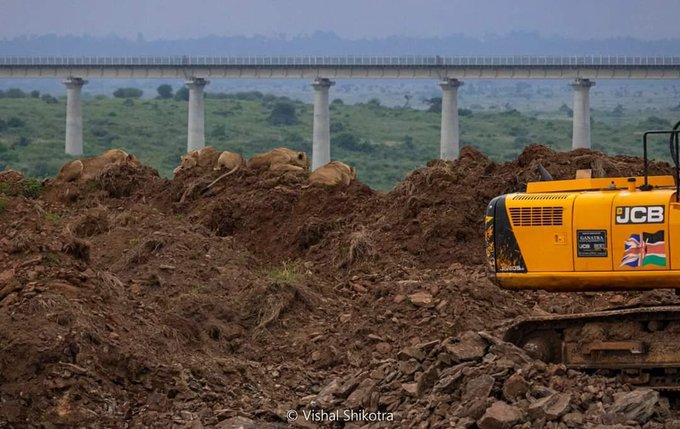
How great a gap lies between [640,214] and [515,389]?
7.84ft

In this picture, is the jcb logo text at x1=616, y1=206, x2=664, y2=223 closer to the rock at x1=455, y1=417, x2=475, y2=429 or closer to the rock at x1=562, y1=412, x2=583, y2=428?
the rock at x1=562, y1=412, x2=583, y2=428

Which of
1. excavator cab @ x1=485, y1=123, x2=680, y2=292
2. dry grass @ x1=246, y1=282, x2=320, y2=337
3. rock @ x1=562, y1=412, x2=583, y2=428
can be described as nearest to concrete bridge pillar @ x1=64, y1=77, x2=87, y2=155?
dry grass @ x1=246, y1=282, x2=320, y2=337

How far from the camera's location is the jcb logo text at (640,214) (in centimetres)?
1714

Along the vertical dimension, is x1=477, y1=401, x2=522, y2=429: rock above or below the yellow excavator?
below

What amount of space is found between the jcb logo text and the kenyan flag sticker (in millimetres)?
151

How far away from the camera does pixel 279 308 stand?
23.3m

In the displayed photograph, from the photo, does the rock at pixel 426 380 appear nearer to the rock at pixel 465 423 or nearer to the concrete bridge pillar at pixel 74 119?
the rock at pixel 465 423

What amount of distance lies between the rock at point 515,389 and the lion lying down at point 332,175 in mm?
15773

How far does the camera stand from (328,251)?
2844 cm

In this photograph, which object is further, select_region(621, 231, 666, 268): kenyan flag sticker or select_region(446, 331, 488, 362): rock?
select_region(446, 331, 488, 362): rock

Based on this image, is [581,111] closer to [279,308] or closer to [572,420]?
[279,308]

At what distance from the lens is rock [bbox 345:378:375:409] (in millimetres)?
17547

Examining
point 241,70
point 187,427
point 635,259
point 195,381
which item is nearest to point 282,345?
point 195,381

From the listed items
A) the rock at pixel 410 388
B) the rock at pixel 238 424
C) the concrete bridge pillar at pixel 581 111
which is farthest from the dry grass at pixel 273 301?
the concrete bridge pillar at pixel 581 111
